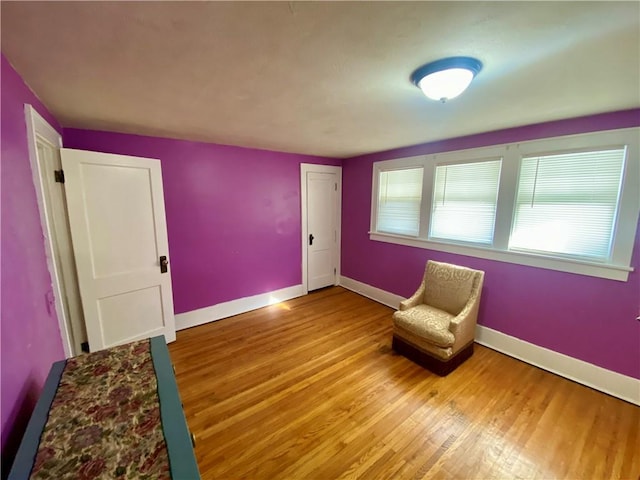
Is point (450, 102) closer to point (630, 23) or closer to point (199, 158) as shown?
point (630, 23)

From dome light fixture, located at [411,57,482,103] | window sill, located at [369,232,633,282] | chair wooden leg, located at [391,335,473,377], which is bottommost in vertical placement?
chair wooden leg, located at [391,335,473,377]

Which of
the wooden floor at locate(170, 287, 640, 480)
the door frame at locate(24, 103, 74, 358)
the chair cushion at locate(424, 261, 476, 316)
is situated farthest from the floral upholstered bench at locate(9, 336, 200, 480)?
the chair cushion at locate(424, 261, 476, 316)

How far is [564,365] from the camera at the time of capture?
2309mm

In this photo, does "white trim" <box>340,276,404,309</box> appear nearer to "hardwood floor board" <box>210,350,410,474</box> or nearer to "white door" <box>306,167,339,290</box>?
"white door" <box>306,167,339,290</box>

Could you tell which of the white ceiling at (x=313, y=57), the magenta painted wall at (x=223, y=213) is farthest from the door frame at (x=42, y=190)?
the magenta painted wall at (x=223, y=213)

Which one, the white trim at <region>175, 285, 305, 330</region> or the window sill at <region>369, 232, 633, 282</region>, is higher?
the window sill at <region>369, 232, 633, 282</region>

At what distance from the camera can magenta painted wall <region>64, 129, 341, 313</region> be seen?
288cm

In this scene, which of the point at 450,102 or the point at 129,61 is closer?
the point at 129,61

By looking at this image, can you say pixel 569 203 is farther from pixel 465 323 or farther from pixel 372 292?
pixel 372 292

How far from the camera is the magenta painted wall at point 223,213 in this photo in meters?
2.88

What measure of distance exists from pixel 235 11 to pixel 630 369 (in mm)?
3492

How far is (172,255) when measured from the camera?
3010 millimetres

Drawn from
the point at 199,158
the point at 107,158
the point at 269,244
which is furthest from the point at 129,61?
the point at 269,244

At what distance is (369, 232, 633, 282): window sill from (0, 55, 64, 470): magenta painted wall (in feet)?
11.4
